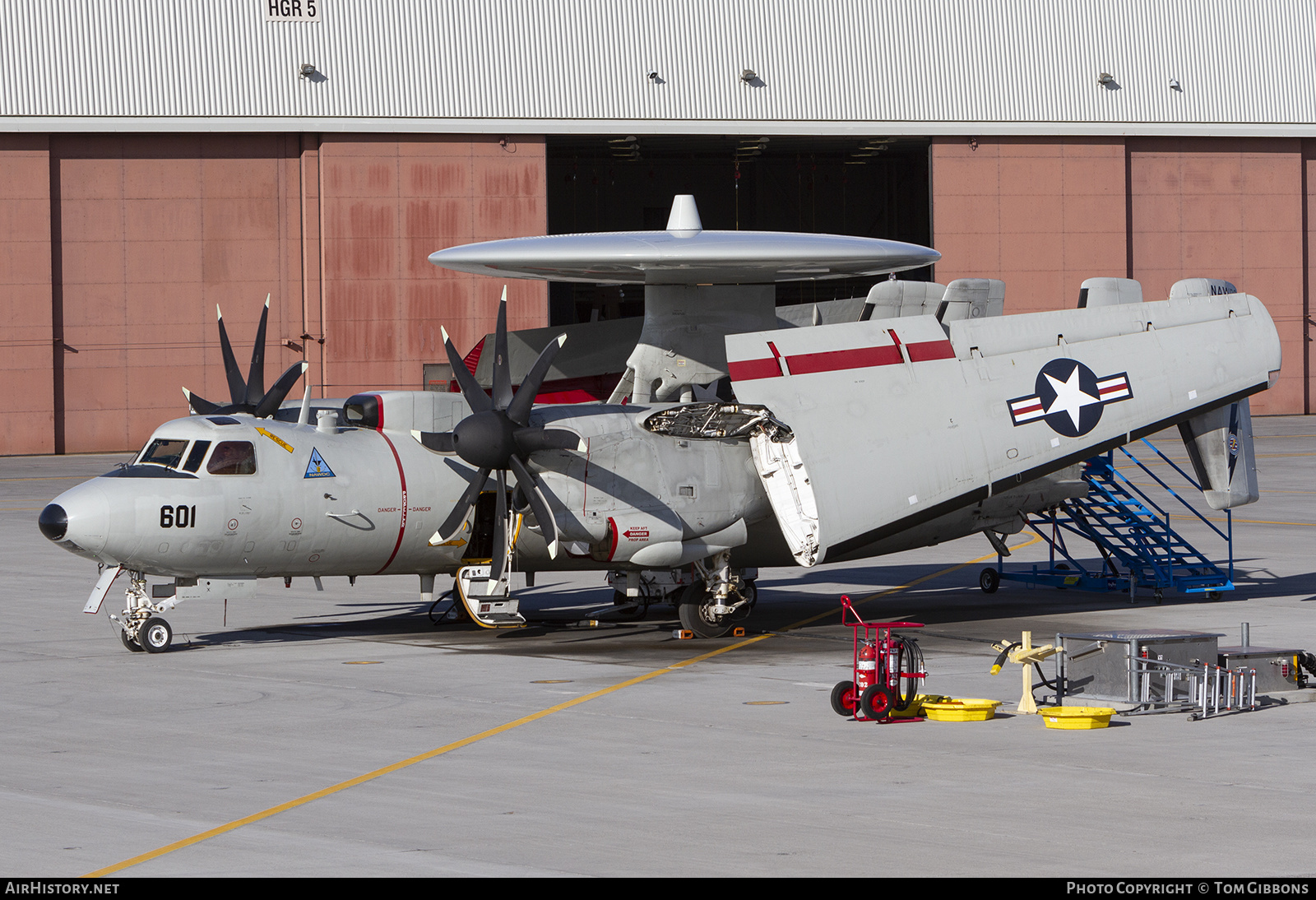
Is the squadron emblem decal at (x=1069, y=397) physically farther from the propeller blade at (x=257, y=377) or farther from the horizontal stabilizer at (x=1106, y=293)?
the propeller blade at (x=257, y=377)

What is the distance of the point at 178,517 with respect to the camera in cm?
2347

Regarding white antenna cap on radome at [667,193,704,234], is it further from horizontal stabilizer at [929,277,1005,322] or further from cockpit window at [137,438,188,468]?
cockpit window at [137,438,188,468]

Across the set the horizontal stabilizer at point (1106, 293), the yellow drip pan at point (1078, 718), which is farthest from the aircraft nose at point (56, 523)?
the horizontal stabilizer at point (1106, 293)

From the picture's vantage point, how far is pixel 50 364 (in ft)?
205

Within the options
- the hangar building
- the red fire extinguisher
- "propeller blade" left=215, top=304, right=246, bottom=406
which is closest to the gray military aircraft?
"propeller blade" left=215, top=304, right=246, bottom=406

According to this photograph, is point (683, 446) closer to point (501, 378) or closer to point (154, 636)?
point (501, 378)

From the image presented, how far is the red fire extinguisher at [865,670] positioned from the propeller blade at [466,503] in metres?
8.13

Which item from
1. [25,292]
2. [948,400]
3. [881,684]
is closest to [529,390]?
[948,400]

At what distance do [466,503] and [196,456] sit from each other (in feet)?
13.9

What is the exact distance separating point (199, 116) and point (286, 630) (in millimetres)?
40408

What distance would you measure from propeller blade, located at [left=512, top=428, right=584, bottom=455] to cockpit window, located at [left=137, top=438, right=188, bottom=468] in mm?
5211

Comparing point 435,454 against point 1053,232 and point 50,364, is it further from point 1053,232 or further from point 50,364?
point 1053,232

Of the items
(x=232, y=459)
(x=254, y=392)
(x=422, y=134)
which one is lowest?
(x=232, y=459)

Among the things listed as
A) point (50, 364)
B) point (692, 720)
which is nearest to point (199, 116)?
point (50, 364)
